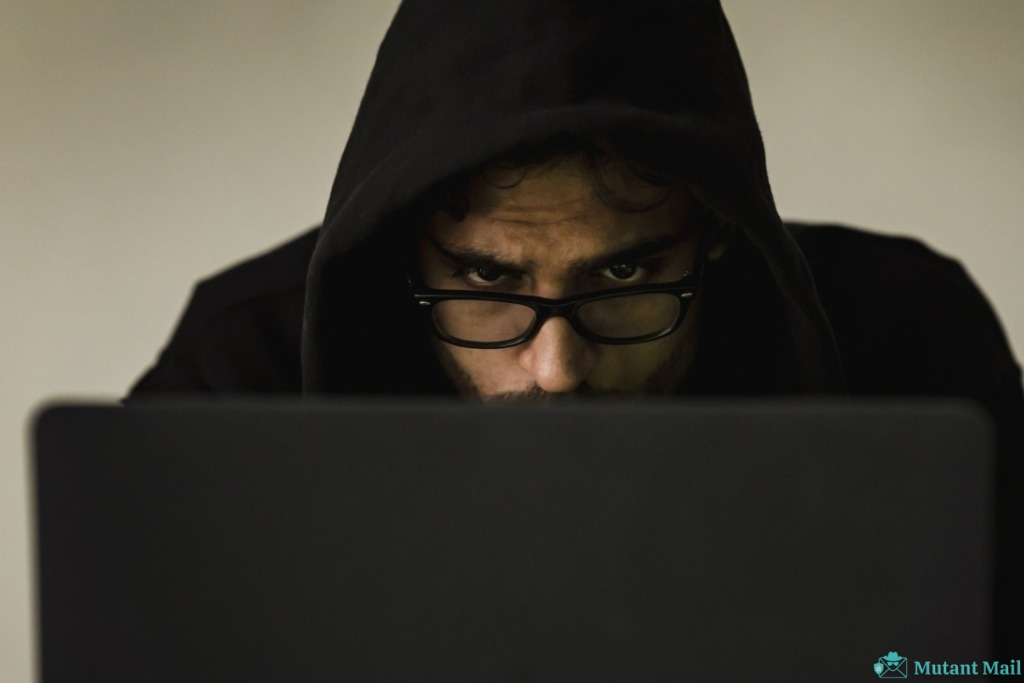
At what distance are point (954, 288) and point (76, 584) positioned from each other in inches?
49.1

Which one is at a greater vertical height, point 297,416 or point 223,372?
point 297,416

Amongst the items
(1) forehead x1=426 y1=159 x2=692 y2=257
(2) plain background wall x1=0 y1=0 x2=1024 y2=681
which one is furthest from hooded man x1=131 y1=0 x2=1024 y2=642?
(2) plain background wall x1=0 y1=0 x2=1024 y2=681

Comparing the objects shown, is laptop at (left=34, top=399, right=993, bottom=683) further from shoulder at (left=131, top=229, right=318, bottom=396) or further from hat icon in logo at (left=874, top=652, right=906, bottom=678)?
shoulder at (left=131, top=229, right=318, bottom=396)

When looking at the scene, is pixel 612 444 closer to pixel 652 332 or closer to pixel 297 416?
pixel 297 416

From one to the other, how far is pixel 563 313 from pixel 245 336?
51 centimetres

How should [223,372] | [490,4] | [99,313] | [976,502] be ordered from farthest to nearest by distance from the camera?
[99,313]
[223,372]
[490,4]
[976,502]

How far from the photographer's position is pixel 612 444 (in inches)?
14.7

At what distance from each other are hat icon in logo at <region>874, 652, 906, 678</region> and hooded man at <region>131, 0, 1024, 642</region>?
0.57 meters

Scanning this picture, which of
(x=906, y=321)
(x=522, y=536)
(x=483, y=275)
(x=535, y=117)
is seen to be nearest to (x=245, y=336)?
(x=483, y=275)

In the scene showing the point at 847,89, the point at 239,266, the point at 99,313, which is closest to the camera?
the point at 239,266

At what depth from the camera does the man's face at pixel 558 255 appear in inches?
40.6

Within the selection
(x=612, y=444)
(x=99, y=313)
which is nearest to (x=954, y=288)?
(x=612, y=444)

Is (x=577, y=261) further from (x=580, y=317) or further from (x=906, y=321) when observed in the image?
(x=906, y=321)

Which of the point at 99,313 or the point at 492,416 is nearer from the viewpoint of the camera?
the point at 492,416
